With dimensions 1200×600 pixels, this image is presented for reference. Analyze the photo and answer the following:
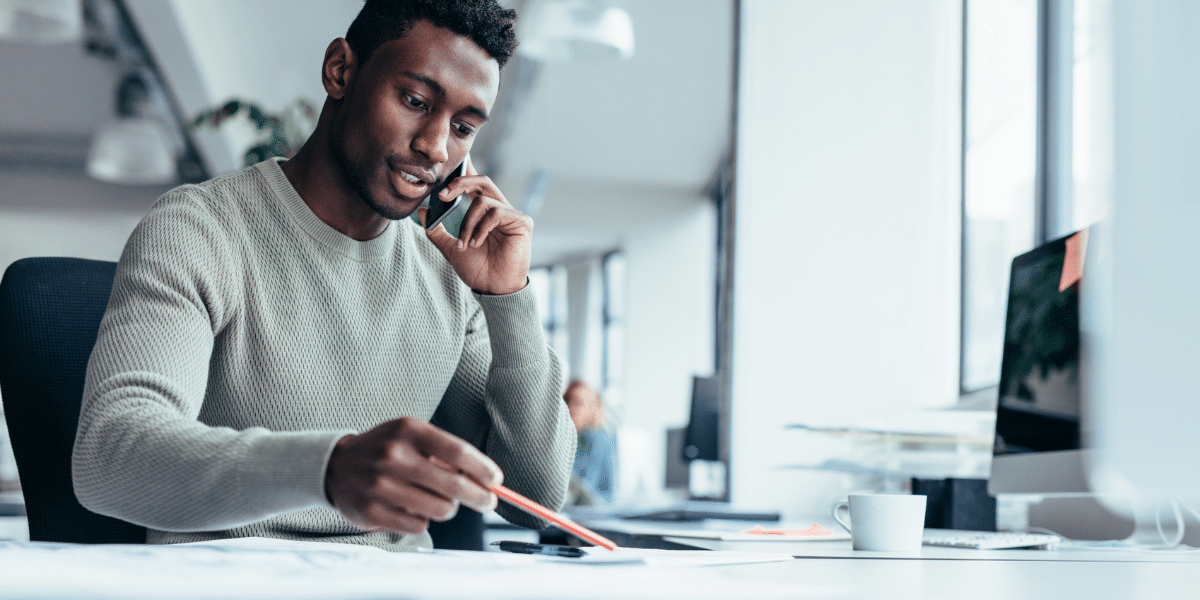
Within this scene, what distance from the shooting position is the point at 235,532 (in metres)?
1.02

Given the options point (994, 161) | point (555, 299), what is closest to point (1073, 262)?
point (994, 161)

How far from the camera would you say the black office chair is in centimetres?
104

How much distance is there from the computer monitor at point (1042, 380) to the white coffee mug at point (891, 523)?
26 centimetres

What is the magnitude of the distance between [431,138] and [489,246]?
0.51ft

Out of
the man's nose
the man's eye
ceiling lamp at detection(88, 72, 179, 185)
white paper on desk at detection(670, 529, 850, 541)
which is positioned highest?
ceiling lamp at detection(88, 72, 179, 185)

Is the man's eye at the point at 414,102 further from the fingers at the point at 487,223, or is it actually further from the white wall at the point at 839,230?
the white wall at the point at 839,230

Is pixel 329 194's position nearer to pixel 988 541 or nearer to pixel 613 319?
pixel 988 541

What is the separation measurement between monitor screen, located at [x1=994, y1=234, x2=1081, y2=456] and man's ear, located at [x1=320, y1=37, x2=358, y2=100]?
3.12 feet

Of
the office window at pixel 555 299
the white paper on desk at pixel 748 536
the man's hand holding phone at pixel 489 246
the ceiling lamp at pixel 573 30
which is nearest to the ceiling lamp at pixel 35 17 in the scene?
the ceiling lamp at pixel 573 30

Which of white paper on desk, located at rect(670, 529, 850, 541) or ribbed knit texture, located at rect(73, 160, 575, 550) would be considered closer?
ribbed knit texture, located at rect(73, 160, 575, 550)

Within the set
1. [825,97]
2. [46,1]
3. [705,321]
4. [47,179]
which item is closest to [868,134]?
[825,97]

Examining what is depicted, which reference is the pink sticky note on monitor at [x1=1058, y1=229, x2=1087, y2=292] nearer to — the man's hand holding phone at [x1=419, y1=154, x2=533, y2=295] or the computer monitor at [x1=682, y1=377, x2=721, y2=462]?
the man's hand holding phone at [x1=419, y1=154, x2=533, y2=295]

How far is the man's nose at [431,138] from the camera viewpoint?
1.10 m

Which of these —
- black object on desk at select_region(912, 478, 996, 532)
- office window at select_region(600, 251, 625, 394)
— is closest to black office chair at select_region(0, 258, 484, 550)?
black object on desk at select_region(912, 478, 996, 532)
